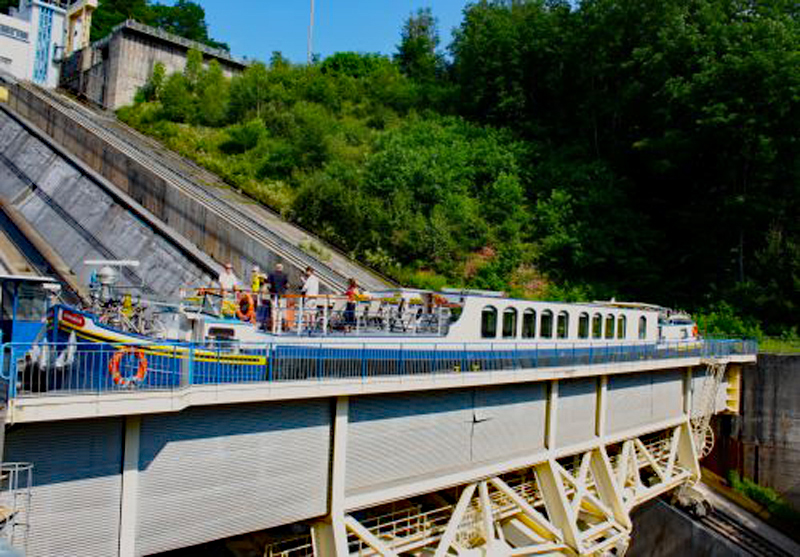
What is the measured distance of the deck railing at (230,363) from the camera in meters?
8.89

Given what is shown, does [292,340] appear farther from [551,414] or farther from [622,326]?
[622,326]

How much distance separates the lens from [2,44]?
216 feet

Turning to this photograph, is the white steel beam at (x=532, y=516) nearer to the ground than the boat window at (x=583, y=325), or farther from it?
nearer to the ground

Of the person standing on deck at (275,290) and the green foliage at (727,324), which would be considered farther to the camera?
the green foliage at (727,324)

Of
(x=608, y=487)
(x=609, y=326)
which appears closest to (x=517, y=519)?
(x=608, y=487)

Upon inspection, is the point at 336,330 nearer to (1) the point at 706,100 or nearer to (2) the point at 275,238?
(2) the point at 275,238

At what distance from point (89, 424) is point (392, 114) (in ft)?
155

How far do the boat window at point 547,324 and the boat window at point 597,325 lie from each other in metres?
2.60

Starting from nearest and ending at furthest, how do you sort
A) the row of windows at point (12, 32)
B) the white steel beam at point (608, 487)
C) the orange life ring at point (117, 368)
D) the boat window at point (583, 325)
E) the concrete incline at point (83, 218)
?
the orange life ring at point (117, 368) < the white steel beam at point (608, 487) < the boat window at point (583, 325) < the concrete incline at point (83, 218) < the row of windows at point (12, 32)

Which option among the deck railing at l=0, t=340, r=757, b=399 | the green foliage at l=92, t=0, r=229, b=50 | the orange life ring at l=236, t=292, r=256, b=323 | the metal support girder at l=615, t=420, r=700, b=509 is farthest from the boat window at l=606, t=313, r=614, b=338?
the green foliage at l=92, t=0, r=229, b=50

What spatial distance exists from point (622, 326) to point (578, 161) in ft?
76.0

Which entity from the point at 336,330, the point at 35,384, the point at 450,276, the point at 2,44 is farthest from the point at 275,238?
the point at 2,44

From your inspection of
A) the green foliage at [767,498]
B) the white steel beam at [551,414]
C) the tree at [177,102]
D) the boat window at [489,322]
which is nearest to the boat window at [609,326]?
the white steel beam at [551,414]

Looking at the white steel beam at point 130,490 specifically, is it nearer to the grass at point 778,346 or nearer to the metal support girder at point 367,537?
the metal support girder at point 367,537
